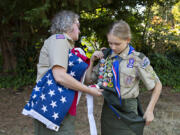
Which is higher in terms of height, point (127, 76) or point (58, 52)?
point (58, 52)

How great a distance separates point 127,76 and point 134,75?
0.07 meters

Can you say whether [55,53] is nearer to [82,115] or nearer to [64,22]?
[64,22]

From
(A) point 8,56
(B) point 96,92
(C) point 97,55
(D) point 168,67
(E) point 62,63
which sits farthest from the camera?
(D) point 168,67

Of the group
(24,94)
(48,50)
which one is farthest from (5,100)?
(48,50)

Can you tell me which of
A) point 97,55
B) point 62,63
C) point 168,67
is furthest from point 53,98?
point 168,67

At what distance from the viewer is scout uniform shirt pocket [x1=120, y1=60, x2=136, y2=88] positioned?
73.2 inches

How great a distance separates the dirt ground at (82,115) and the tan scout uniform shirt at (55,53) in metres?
2.24

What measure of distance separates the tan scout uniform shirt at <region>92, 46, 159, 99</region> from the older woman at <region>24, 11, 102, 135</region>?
0.24 m

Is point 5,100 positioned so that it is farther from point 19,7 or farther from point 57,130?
point 57,130

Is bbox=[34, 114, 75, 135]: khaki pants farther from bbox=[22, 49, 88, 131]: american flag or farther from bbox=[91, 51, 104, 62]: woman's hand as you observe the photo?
bbox=[91, 51, 104, 62]: woman's hand

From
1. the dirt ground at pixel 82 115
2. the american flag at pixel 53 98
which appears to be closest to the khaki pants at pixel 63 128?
the american flag at pixel 53 98

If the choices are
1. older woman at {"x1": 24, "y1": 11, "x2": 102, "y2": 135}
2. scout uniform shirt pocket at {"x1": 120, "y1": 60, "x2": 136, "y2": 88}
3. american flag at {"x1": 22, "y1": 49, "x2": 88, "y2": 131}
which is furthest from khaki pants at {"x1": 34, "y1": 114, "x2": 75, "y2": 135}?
scout uniform shirt pocket at {"x1": 120, "y1": 60, "x2": 136, "y2": 88}

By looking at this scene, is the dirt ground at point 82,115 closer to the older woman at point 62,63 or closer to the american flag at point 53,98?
the older woman at point 62,63

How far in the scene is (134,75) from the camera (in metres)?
1.87
